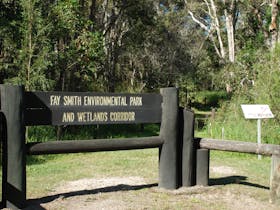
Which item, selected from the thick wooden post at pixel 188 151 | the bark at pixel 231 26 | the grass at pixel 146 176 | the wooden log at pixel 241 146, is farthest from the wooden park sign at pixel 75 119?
the bark at pixel 231 26

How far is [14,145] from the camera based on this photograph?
5.92m

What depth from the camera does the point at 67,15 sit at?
1577cm

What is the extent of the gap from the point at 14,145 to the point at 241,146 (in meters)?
3.42

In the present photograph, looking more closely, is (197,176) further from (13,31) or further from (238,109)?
(13,31)

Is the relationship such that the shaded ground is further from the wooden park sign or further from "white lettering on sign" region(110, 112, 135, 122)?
"white lettering on sign" region(110, 112, 135, 122)

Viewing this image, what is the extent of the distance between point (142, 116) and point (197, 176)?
1.43 m

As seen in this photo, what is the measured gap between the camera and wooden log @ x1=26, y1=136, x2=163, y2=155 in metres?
6.23

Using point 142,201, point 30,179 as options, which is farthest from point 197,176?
point 30,179

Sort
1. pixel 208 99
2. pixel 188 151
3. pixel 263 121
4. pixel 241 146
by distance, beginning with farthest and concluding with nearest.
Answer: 1. pixel 208 99
2. pixel 263 121
3. pixel 188 151
4. pixel 241 146

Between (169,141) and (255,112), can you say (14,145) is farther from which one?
(255,112)

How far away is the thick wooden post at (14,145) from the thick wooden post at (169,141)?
7.55 feet

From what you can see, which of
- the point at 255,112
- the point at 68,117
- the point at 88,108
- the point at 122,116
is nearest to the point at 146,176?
the point at 122,116

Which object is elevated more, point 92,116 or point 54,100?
point 54,100

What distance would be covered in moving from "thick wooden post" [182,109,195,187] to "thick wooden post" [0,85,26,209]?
267 cm
